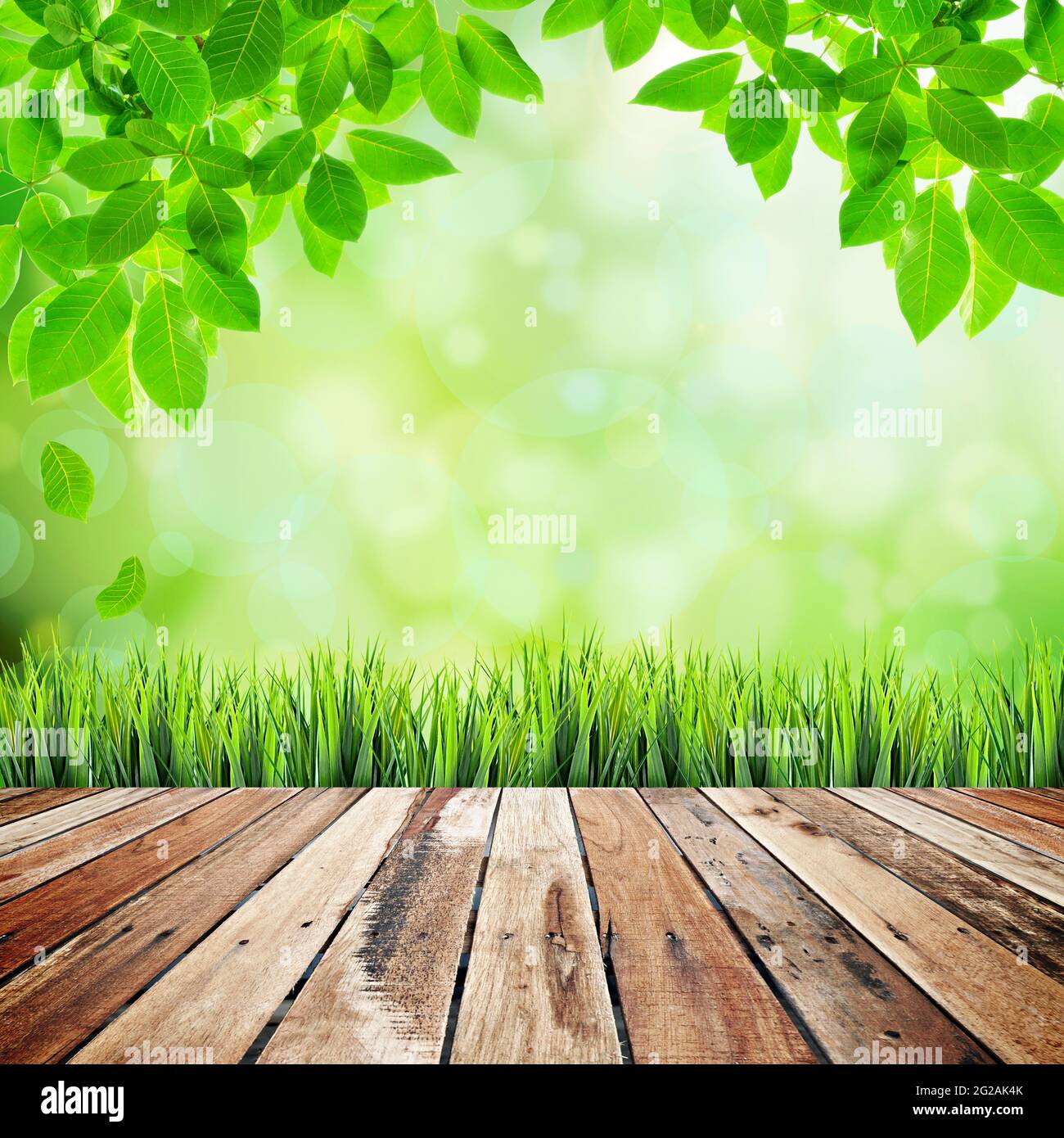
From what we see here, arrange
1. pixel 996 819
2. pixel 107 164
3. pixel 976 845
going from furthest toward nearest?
1. pixel 996 819
2. pixel 976 845
3. pixel 107 164

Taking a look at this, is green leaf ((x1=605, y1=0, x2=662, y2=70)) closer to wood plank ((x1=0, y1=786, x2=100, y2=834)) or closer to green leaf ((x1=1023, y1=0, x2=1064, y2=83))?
green leaf ((x1=1023, y1=0, x2=1064, y2=83))

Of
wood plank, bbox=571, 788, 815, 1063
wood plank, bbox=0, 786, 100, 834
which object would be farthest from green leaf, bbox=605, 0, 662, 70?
wood plank, bbox=0, 786, 100, 834

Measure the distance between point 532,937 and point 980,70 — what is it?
117cm

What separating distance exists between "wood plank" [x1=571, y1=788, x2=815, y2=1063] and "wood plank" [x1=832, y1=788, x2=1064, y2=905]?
1.64ft

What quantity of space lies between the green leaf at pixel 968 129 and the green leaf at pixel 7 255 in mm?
1214

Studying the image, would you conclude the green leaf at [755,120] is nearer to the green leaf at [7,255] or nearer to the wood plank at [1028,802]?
the green leaf at [7,255]

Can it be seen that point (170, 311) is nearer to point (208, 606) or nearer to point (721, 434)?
point (208, 606)

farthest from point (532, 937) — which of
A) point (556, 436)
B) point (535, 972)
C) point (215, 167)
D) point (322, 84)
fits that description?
point (556, 436)

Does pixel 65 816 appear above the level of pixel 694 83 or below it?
below

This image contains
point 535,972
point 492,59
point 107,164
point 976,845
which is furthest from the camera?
point 976,845

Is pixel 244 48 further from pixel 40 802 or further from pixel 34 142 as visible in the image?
pixel 40 802

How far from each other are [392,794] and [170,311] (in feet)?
3.69

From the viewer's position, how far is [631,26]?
1.00 meters

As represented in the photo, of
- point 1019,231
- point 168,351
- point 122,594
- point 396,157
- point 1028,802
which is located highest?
point 396,157
